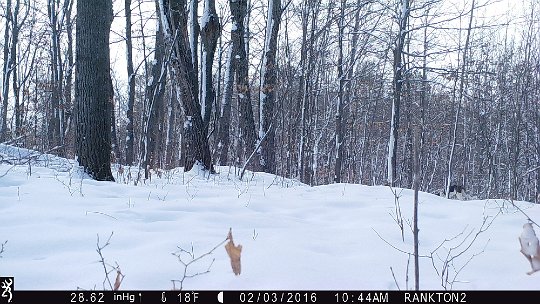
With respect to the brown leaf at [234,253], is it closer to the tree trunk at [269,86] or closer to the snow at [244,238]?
the snow at [244,238]

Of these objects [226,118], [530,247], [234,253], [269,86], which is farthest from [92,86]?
[226,118]

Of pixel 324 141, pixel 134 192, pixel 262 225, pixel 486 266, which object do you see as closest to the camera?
pixel 486 266

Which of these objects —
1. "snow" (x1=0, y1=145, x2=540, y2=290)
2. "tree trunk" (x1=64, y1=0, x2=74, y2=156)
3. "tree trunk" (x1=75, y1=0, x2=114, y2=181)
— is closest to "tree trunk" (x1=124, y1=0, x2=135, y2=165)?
"tree trunk" (x1=64, y1=0, x2=74, y2=156)

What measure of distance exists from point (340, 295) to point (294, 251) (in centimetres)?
64

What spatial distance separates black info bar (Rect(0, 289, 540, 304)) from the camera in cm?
197

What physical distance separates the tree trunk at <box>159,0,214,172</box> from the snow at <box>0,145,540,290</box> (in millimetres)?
2978

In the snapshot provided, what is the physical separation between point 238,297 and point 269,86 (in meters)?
8.12

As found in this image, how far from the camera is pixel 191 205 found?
4020 mm

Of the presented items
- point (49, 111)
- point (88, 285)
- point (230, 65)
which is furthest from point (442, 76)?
point (49, 111)

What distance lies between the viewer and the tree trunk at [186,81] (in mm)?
7414

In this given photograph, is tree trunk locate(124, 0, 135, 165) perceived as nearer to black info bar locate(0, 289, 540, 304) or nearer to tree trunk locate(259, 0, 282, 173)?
tree trunk locate(259, 0, 282, 173)

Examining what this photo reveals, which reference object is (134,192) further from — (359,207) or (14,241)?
(359,207)

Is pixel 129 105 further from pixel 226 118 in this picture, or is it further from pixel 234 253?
pixel 234 253

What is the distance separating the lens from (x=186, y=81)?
7605 millimetres
